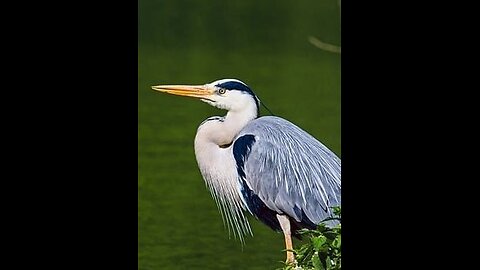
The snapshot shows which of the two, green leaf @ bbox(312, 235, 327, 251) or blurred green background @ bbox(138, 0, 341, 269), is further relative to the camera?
blurred green background @ bbox(138, 0, 341, 269)

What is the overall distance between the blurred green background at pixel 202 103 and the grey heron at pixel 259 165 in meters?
0.03

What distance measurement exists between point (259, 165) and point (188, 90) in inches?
10.0

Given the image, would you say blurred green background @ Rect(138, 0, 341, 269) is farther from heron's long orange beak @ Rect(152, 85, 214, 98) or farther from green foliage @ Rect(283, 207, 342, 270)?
green foliage @ Rect(283, 207, 342, 270)

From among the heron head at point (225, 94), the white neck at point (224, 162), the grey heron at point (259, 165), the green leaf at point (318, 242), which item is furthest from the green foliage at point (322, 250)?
the heron head at point (225, 94)

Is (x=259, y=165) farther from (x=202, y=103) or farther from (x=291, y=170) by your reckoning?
(x=202, y=103)

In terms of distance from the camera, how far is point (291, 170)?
3922 mm

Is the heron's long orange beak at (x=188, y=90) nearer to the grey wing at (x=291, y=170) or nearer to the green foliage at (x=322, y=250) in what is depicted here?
the grey wing at (x=291, y=170)

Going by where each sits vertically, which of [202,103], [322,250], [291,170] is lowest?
[322,250]

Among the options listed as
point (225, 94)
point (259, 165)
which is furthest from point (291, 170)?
point (225, 94)

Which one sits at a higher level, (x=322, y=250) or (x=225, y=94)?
(x=225, y=94)

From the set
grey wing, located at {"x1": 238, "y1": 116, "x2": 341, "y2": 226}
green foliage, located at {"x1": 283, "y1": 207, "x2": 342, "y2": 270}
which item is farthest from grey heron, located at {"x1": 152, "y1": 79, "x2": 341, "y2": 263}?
green foliage, located at {"x1": 283, "y1": 207, "x2": 342, "y2": 270}

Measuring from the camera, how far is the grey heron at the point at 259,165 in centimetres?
386

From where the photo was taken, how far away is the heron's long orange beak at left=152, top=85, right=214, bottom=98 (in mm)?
3854
